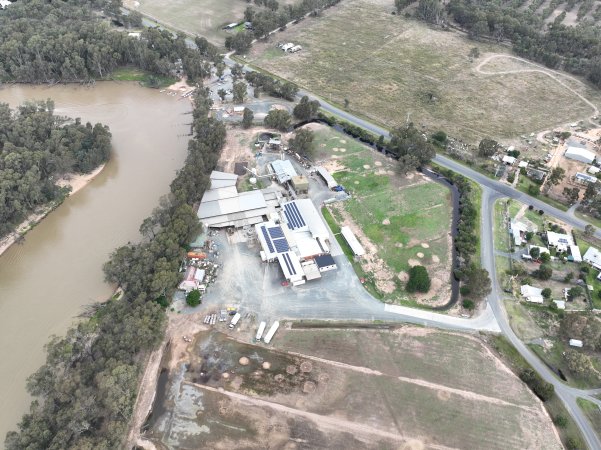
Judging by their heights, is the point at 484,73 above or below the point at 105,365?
above

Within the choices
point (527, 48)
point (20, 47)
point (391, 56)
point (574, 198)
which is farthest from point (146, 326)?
point (527, 48)

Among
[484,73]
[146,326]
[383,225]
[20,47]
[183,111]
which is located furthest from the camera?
[484,73]

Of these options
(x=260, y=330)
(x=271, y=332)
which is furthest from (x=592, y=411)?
(x=260, y=330)

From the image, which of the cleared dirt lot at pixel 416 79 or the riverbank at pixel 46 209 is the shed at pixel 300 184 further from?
the riverbank at pixel 46 209

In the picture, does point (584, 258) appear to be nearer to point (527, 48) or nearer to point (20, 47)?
point (527, 48)

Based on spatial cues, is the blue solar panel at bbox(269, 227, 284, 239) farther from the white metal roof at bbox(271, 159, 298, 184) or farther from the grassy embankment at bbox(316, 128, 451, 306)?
the white metal roof at bbox(271, 159, 298, 184)

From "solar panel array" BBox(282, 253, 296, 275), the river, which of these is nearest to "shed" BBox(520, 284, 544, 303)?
"solar panel array" BBox(282, 253, 296, 275)

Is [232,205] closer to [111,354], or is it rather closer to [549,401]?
[111,354]

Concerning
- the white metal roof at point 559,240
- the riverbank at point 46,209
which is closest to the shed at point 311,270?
the white metal roof at point 559,240
